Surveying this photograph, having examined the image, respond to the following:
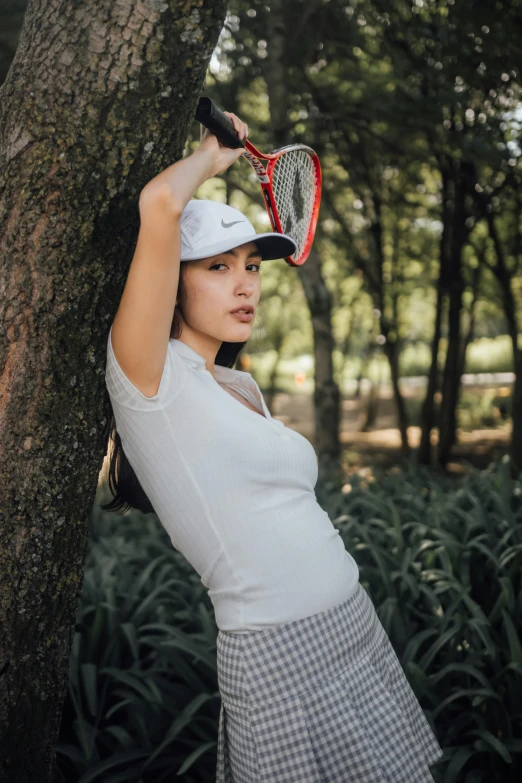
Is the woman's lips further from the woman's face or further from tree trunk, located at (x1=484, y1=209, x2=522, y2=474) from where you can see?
tree trunk, located at (x1=484, y1=209, x2=522, y2=474)

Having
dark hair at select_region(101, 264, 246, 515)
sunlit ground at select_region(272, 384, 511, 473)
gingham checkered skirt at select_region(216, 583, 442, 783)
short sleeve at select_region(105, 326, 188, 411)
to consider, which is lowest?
sunlit ground at select_region(272, 384, 511, 473)

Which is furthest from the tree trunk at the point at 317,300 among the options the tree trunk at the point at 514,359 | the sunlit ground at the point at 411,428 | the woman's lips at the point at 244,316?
the woman's lips at the point at 244,316

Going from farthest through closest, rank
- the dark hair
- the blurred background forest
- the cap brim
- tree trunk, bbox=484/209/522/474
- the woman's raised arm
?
tree trunk, bbox=484/209/522/474 → the blurred background forest → the dark hair → the cap brim → the woman's raised arm

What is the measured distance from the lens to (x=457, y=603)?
2.87m

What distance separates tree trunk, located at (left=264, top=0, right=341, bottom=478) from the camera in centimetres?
620

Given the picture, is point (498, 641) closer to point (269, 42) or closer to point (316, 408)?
point (316, 408)

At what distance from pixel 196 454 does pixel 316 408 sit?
18.2 ft

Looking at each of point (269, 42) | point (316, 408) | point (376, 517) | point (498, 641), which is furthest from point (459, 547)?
point (269, 42)

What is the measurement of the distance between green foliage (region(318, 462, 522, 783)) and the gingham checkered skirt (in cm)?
90

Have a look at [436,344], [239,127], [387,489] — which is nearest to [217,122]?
[239,127]

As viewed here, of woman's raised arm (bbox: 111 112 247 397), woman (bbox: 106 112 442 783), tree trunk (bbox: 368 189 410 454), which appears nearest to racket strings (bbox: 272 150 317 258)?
woman (bbox: 106 112 442 783)

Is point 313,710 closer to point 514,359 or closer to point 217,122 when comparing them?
point 217,122

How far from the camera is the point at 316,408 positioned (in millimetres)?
7023

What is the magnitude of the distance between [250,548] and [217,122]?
950 millimetres
